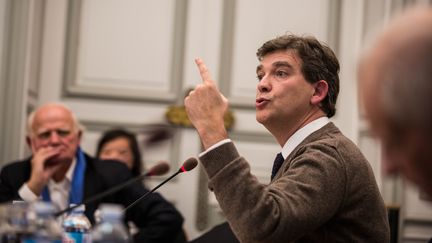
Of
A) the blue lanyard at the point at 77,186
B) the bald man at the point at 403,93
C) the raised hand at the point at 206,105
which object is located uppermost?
the bald man at the point at 403,93

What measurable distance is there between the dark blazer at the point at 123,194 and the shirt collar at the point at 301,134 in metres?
1.32

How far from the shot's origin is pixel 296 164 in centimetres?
189

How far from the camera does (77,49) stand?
14.1 feet

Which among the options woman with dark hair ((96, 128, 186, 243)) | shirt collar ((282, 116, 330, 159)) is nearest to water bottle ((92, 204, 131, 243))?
shirt collar ((282, 116, 330, 159))

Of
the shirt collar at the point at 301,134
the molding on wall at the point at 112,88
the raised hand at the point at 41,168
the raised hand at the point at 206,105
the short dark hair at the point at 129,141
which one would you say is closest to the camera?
the raised hand at the point at 206,105

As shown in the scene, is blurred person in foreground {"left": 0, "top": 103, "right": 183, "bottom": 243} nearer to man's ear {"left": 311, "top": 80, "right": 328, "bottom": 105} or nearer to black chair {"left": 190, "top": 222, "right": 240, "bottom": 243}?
black chair {"left": 190, "top": 222, "right": 240, "bottom": 243}

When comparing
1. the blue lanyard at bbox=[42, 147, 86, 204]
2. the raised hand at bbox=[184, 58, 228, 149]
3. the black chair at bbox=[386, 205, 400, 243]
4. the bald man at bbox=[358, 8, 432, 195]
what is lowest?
the black chair at bbox=[386, 205, 400, 243]

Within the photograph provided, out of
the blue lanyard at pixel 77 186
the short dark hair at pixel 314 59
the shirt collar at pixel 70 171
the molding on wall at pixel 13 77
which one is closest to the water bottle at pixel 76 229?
the short dark hair at pixel 314 59

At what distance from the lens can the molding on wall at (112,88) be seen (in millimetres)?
4270

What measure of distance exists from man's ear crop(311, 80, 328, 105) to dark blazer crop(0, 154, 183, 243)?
1353 millimetres

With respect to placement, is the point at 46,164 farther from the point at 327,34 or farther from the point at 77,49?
the point at 327,34

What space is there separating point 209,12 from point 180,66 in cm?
36

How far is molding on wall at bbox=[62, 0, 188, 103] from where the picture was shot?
4.27 metres

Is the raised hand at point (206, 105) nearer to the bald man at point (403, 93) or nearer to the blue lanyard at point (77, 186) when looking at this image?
the bald man at point (403, 93)
